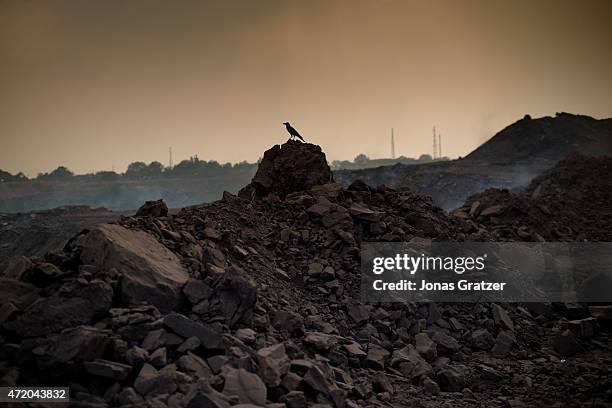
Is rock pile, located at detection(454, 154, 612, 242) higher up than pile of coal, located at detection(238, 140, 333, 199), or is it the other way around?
pile of coal, located at detection(238, 140, 333, 199)

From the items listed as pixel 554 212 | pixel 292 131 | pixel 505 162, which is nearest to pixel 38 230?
pixel 292 131

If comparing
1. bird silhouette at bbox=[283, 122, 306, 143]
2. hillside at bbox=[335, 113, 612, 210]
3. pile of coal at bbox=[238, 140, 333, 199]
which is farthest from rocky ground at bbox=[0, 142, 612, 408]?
hillside at bbox=[335, 113, 612, 210]

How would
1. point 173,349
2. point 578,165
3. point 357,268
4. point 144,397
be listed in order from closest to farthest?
1. point 144,397
2. point 173,349
3. point 357,268
4. point 578,165

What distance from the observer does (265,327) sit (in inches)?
215

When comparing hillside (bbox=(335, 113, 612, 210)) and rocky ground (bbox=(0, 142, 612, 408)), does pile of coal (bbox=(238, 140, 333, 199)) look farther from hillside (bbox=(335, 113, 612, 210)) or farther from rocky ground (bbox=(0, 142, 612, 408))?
hillside (bbox=(335, 113, 612, 210))

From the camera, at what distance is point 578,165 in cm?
1888

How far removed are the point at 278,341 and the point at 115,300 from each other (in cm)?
177

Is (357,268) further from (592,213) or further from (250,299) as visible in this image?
(592,213)

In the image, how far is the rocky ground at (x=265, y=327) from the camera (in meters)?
4.12

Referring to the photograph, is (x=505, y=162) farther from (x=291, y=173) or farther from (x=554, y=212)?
(x=291, y=173)

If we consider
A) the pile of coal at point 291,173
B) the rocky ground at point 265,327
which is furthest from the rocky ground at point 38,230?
the rocky ground at point 265,327

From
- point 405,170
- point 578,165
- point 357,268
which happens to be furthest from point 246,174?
point 357,268

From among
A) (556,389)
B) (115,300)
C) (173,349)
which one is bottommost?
(556,389)

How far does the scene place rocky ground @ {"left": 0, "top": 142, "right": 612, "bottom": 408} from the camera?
4.12 metres
